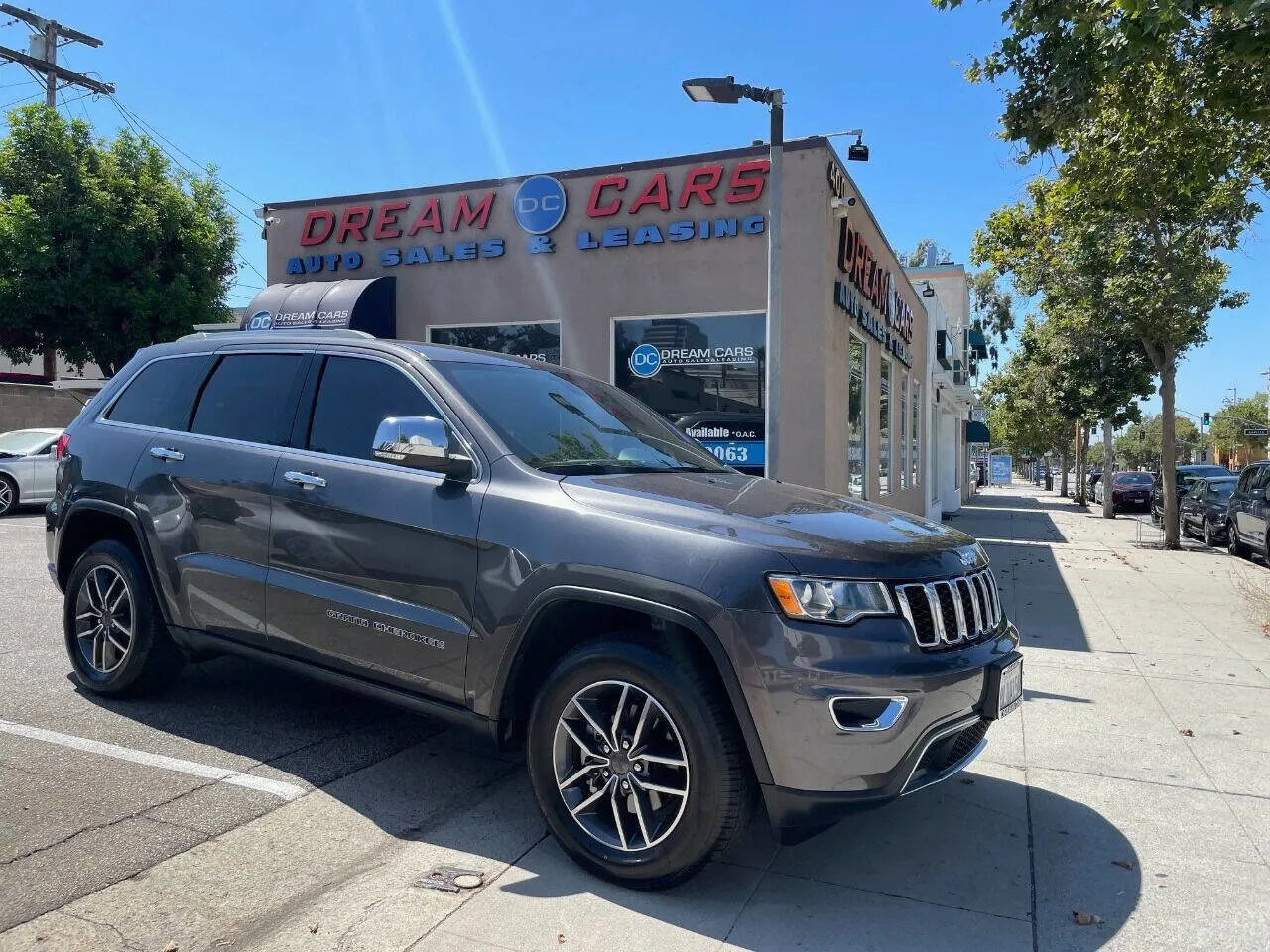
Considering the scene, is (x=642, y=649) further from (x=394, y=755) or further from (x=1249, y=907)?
(x=1249, y=907)

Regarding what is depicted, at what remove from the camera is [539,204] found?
459 inches

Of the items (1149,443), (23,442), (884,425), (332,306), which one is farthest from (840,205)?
(1149,443)

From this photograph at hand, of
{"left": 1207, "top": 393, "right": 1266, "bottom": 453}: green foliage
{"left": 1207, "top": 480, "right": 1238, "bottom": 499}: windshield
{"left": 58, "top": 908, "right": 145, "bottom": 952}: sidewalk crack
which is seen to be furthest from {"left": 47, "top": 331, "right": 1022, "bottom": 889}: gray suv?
{"left": 1207, "top": 393, "right": 1266, "bottom": 453}: green foliage

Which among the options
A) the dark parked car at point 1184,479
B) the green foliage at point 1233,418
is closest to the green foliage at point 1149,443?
the green foliage at point 1233,418

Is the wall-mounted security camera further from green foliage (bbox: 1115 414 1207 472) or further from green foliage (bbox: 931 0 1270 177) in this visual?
green foliage (bbox: 1115 414 1207 472)

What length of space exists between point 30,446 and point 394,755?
14826mm

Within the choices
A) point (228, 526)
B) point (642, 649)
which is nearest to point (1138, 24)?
point (642, 649)

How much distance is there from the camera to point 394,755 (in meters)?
4.52

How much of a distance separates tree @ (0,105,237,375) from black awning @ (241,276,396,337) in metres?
9.72

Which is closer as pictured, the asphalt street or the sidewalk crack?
the sidewalk crack

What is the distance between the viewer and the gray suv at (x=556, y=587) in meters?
3.00

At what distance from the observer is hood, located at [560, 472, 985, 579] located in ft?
10.2

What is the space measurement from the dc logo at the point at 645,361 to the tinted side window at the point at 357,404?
6992 millimetres

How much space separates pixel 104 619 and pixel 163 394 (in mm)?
1215
